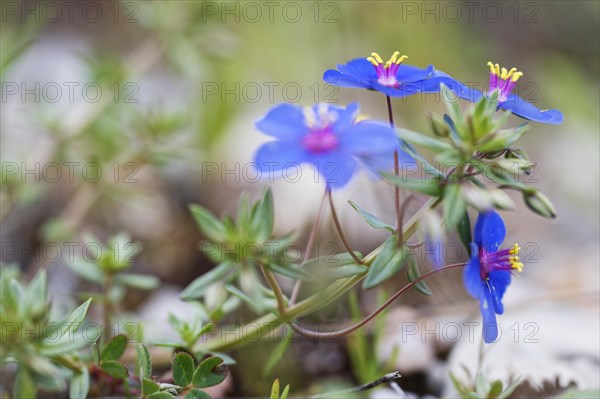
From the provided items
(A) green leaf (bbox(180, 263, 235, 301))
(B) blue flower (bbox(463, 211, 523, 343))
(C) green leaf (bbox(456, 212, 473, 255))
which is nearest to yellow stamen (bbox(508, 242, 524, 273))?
(B) blue flower (bbox(463, 211, 523, 343))

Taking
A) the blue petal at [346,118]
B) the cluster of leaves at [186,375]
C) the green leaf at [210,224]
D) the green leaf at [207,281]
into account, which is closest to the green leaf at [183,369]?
the cluster of leaves at [186,375]

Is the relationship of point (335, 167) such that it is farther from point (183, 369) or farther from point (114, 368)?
point (114, 368)

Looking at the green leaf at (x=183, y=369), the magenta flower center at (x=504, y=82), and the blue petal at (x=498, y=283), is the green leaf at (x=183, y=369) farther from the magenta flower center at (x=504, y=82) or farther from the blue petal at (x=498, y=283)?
the magenta flower center at (x=504, y=82)

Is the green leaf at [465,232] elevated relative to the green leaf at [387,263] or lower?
elevated

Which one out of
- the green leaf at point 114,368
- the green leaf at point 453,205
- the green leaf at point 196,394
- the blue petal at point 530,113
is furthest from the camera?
the green leaf at point 114,368

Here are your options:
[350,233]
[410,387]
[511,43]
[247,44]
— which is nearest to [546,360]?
[410,387]
